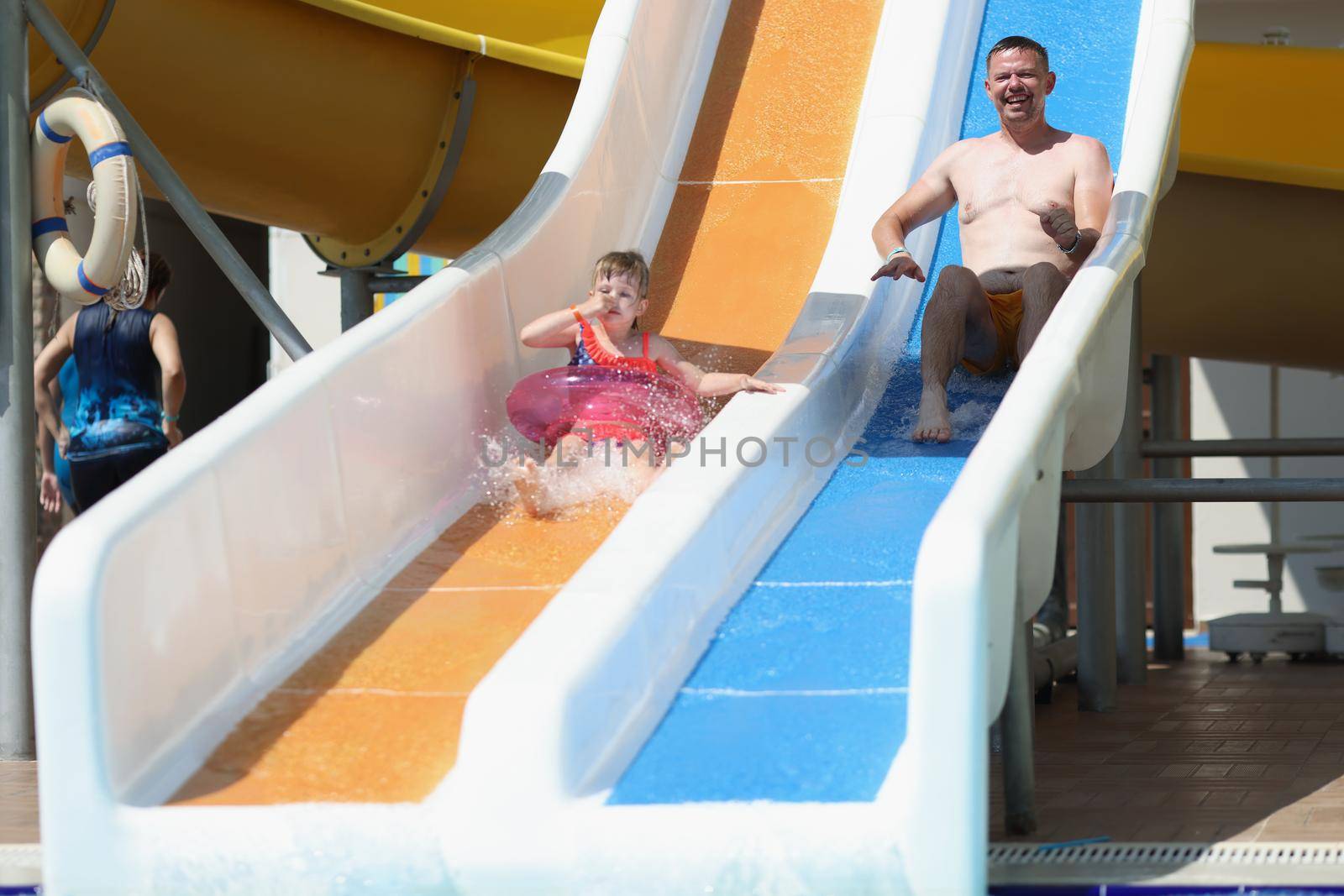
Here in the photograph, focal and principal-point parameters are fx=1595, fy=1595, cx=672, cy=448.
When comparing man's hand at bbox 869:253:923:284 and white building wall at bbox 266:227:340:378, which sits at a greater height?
man's hand at bbox 869:253:923:284

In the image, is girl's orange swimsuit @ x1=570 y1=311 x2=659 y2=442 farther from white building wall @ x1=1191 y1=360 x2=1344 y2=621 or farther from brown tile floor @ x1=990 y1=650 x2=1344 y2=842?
white building wall @ x1=1191 y1=360 x2=1344 y2=621

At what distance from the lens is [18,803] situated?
10.4 ft

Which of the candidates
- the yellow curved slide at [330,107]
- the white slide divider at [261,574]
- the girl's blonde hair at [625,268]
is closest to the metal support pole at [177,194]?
the yellow curved slide at [330,107]

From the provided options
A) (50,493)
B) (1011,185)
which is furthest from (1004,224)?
(50,493)

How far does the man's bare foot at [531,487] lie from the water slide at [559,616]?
33 millimetres

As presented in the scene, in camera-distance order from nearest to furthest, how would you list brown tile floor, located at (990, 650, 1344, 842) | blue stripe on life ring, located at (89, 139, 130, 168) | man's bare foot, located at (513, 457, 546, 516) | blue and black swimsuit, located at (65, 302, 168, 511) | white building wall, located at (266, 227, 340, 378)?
brown tile floor, located at (990, 650, 1344, 842), man's bare foot, located at (513, 457, 546, 516), blue stripe on life ring, located at (89, 139, 130, 168), blue and black swimsuit, located at (65, 302, 168, 511), white building wall, located at (266, 227, 340, 378)

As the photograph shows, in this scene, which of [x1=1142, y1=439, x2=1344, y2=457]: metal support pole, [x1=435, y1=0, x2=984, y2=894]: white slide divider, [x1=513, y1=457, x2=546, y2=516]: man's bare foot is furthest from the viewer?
[x1=1142, y1=439, x2=1344, y2=457]: metal support pole

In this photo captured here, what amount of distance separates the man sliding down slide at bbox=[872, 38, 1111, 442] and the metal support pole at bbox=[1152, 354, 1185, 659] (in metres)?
2.89

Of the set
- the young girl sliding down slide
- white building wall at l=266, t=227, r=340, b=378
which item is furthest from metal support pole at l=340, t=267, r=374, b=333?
white building wall at l=266, t=227, r=340, b=378

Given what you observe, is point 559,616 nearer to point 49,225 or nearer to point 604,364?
point 604,364

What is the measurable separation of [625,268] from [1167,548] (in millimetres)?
3786

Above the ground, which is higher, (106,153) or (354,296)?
(106,153)

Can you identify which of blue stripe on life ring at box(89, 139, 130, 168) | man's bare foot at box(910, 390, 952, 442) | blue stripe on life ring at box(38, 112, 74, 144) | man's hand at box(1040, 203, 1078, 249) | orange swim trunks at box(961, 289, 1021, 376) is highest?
blue stripe on life ring at box(38, 112, 74, 144)

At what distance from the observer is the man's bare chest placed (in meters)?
3.98
